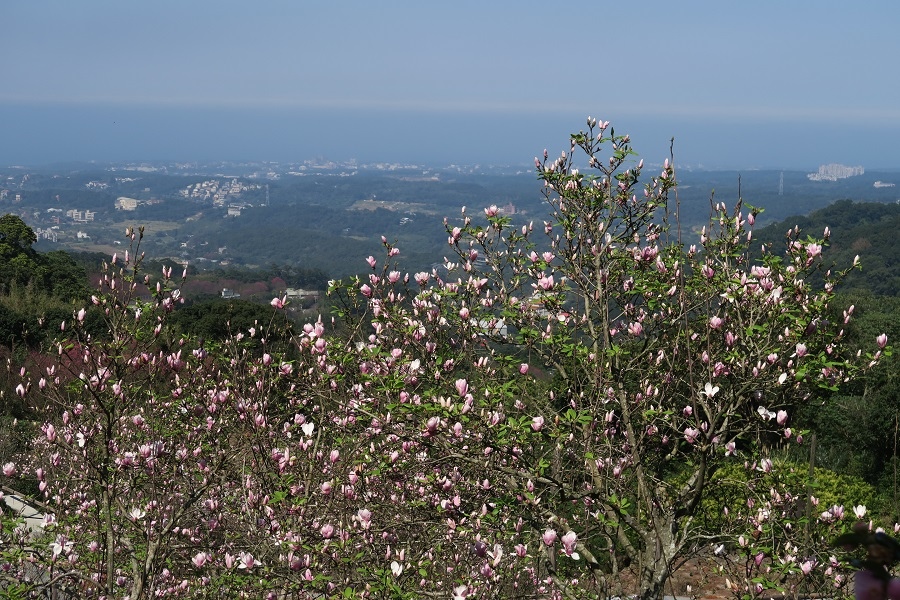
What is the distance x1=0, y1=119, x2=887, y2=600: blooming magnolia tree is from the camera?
3.78 meters

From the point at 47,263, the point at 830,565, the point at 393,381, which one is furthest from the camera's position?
the point at 47,263

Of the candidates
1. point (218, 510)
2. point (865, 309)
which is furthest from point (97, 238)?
point (218, 510)

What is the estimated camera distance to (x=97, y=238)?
167m

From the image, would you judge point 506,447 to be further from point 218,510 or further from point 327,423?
point 218,510

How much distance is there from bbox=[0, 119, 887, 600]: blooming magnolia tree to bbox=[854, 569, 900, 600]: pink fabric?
2459mm

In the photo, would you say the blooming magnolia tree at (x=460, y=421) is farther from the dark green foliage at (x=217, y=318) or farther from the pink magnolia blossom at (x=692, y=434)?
the dark green foliage at (x=217, y=318)

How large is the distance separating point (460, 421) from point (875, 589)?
272 centimetres

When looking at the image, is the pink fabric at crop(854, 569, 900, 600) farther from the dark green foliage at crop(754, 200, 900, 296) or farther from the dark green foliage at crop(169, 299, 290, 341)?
the dark green foliage at crop(754, 200, 900, 296)

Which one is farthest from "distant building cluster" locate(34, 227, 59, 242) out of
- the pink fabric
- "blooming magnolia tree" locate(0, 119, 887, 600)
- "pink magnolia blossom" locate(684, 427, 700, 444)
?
the pink fabric

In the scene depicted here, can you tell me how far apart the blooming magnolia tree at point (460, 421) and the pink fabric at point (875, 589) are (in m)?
2.46

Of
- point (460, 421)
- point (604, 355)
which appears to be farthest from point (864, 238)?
point (460, 421)

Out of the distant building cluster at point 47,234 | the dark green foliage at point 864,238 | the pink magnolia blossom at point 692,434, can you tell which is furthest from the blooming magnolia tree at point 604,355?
the distant building cluster at point 47,234

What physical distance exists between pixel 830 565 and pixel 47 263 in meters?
39.9

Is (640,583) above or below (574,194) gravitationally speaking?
below
